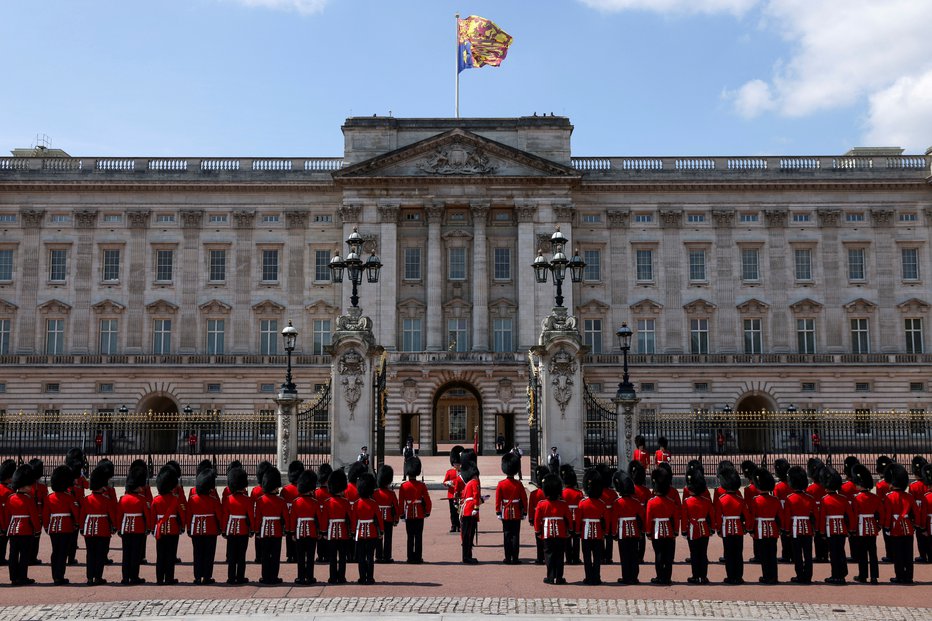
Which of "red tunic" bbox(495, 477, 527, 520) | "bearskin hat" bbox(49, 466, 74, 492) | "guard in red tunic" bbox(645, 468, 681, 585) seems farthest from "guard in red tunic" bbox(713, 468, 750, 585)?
"bearskin hat" bbox(49, 466, 74, 492)

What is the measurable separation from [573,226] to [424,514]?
127 ft

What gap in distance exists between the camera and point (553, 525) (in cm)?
1266

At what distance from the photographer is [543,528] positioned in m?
12.8

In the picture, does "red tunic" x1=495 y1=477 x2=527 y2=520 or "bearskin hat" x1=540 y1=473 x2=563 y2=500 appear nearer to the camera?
"bearskin hat" x1=540 y1=473 x2=563 y2=500

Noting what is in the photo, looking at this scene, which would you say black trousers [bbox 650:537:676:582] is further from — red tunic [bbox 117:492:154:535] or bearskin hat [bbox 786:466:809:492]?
red tunic [bbox 117:492:154:535]

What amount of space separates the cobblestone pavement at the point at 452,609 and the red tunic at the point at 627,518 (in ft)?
4.60

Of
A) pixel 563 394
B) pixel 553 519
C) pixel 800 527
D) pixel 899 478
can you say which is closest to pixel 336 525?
pixel 553 519

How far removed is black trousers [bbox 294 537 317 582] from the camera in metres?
12.7

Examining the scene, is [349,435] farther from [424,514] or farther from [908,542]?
[908,542]

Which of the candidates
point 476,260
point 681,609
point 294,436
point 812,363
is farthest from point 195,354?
point 681,609

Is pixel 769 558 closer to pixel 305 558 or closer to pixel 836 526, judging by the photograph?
pixel 836 526

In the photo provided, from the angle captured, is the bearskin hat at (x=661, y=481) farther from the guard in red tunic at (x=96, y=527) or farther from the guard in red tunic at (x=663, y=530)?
the guard in red tunic at (x=96, y=527)

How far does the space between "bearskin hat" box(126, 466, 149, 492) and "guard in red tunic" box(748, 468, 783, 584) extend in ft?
30.4

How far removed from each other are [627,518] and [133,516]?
23.7 ft
